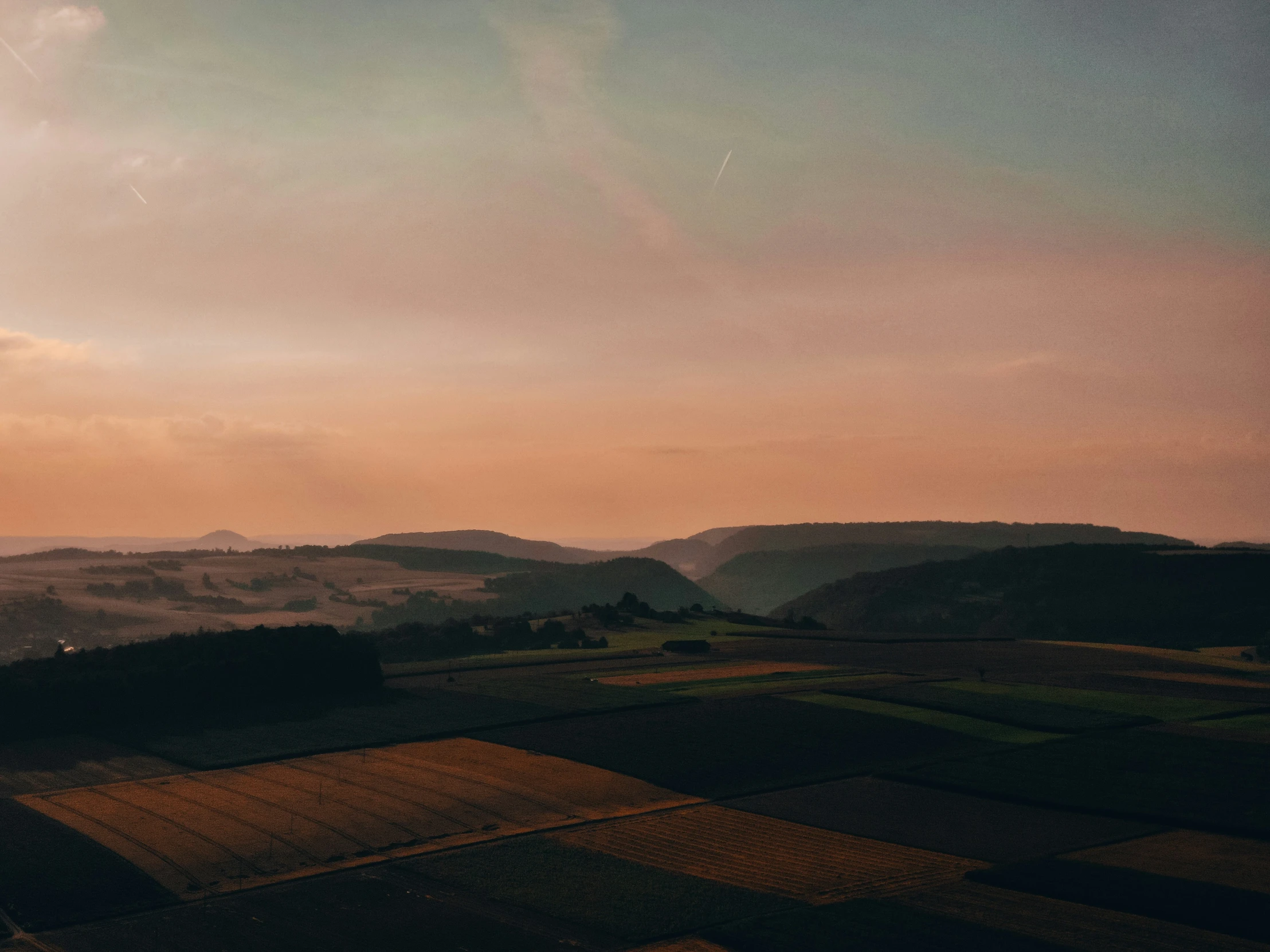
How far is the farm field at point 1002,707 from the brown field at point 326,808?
35.6 meters

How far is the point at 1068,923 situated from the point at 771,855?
13.8m

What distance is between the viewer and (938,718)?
88000 millimetres

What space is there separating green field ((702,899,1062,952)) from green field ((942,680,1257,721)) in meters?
54.2

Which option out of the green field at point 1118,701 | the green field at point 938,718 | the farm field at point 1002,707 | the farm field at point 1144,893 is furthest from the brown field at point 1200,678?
the farm field at point 1144,893

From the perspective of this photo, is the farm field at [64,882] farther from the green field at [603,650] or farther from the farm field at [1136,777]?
the green field at [603,650]

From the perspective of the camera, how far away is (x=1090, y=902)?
4322 cm

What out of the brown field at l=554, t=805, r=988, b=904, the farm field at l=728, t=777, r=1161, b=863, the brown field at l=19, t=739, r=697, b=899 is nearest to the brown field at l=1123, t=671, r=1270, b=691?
the farm field at l=728, t=777, r=1161, b=863

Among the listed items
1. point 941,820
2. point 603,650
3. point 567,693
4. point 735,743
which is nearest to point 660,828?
point 941,820

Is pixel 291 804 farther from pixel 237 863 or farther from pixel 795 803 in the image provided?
pixel 795 803

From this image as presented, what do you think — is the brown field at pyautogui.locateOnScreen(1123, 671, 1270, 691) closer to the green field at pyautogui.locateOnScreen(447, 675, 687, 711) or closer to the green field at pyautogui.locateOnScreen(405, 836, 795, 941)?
the green field at pyautogui.locateOnScreen(447, 675, 687, 711)

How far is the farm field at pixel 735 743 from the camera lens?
6856 centimetres

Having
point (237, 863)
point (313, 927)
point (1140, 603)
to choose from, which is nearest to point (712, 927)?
point (313, 927)

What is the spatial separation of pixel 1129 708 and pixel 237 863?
2874 inches

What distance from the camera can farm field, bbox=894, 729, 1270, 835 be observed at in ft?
189
